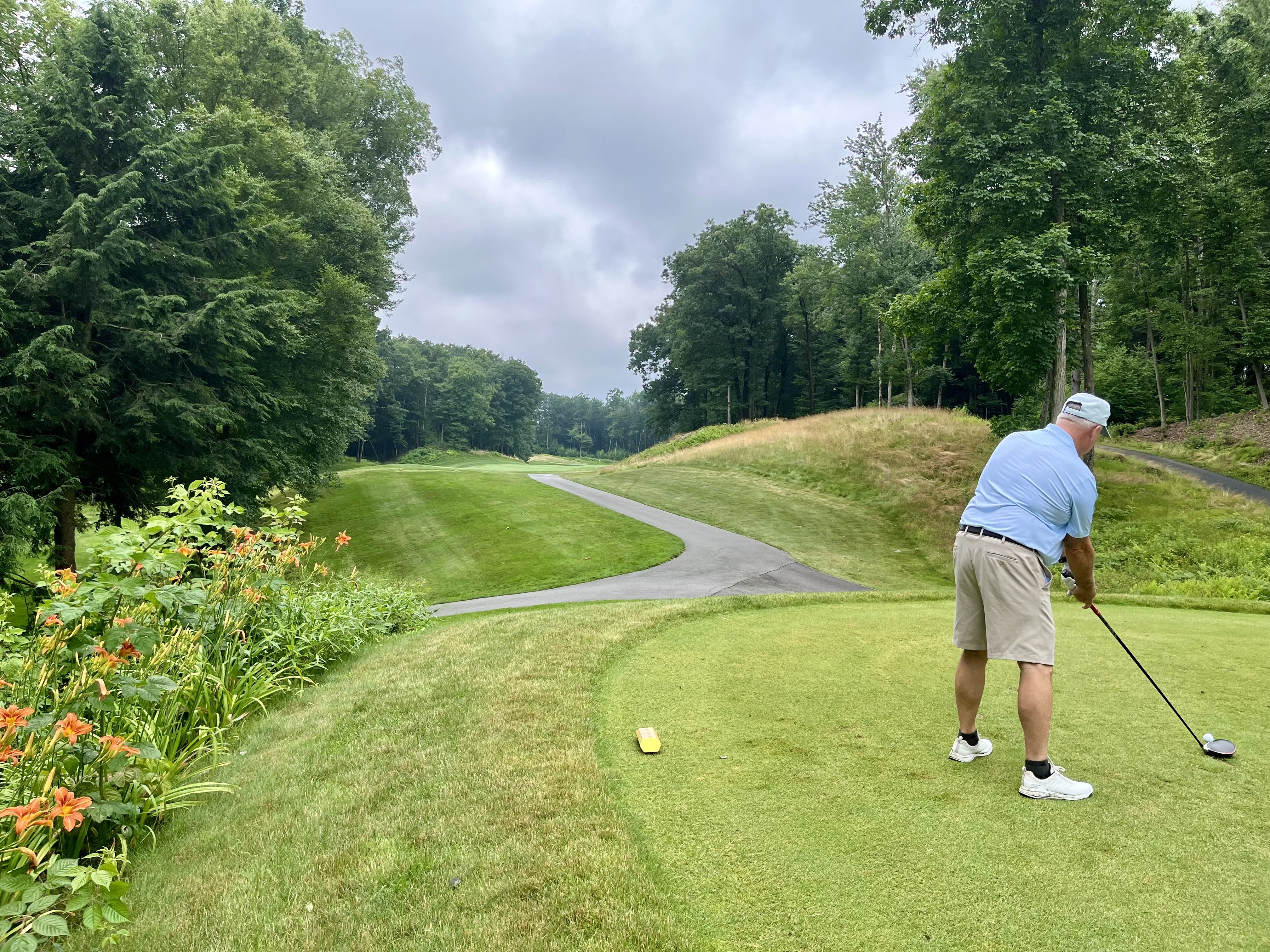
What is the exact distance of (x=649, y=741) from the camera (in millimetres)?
3398

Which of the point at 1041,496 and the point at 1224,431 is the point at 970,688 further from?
the point at 1224,431

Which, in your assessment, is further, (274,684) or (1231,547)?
(1231,547)

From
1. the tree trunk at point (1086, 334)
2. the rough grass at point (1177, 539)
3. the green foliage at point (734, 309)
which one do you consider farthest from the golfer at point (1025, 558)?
the green foliage at point (734, 309)

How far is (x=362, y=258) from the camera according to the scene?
66.5ft

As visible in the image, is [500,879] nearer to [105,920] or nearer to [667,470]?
[105,920]

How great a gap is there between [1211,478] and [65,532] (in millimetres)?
29420

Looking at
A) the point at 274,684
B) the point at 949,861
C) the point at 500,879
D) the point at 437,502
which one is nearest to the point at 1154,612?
the point at 949,861

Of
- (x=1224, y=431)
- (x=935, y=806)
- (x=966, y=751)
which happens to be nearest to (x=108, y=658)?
(x=935, y=806)

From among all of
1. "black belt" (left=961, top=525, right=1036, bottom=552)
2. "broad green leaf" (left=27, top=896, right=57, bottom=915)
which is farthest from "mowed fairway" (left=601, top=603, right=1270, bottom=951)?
"broad green leaf" (left=27, top=896, right=57, bottom=915)

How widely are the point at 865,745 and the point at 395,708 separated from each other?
3048 mm

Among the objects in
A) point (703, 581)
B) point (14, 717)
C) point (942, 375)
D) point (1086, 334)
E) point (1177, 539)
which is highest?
point (942, 375)

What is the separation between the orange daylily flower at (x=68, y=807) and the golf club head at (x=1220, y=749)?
189 inches

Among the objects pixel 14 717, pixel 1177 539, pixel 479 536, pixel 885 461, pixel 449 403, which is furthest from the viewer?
pixel 449 403

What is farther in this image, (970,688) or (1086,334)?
(1086,334)
